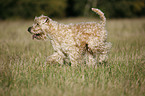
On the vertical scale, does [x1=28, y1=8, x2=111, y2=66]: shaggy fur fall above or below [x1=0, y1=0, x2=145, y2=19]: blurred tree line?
below

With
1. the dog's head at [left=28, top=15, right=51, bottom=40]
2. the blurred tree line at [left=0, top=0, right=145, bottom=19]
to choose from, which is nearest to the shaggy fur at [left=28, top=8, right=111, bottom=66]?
the dog's head at [left=28, top=15, right=51, bottom=40]

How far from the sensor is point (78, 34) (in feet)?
13.4

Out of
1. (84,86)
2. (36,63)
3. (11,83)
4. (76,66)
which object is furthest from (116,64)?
(11,83)

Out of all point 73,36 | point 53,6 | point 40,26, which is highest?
point 53,6

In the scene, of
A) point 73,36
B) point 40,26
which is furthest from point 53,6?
point 73,36

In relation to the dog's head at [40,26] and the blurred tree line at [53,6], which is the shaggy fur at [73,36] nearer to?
the dog's head at [40,26]

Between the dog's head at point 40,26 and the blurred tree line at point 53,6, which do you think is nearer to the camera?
the dog's head at point 40,26

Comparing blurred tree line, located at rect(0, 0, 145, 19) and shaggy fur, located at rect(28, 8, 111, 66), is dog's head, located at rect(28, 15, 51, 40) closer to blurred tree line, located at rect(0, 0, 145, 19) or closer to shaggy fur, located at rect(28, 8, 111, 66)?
shaggy fur, located at rect(28, 8, 111, 66)

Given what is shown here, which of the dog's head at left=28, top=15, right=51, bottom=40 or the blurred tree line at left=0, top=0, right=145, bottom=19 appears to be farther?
the blurred tree line at left=0, top=0, right=145, bottom=19

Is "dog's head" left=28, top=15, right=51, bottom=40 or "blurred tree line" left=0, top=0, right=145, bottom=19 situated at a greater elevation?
"blurred tree line" left=0, top=0, right=145, bottom=19

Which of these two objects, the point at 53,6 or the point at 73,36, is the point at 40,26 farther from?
the point at 53,6

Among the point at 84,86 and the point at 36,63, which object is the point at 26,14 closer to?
the point at 36,63

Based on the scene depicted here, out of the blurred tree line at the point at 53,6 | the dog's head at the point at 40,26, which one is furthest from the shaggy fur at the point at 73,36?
the blurred tree line at the point at 53,6

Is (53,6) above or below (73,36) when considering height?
above
